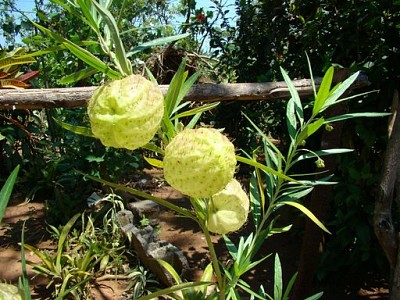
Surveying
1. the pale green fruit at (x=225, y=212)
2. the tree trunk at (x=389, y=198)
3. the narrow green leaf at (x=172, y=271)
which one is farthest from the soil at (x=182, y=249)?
the pale green fruit at (x=225, y=212)

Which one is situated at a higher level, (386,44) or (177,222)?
(386,44)

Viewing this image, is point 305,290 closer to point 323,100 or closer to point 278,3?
point 323,100

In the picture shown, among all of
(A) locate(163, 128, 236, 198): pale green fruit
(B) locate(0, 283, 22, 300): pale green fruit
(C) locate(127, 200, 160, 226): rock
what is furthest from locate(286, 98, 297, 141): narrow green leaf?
(C) locate(127, 200, 160, 226): rock

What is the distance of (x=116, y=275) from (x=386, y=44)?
196cm

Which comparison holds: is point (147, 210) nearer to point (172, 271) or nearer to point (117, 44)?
point (172, 271)

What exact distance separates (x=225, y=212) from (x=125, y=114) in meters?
0.21

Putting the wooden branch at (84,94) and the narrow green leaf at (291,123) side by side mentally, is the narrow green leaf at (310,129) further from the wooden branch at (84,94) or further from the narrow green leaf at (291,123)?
the wooden branch at (84,94)

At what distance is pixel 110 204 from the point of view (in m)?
3.02

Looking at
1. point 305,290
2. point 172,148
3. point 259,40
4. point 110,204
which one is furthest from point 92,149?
point 172,148

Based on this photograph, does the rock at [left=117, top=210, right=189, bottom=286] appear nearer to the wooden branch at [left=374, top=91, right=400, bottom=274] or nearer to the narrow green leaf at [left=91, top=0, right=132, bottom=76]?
the wooden branch at [left=374, top=91, right=400, bottom=274]

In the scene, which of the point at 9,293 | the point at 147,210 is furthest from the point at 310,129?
the point at 147,210

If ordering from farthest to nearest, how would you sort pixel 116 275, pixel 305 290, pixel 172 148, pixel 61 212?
pixel 61 212 < pixel 116 275 < pixel 305 290 < pixel 172 148

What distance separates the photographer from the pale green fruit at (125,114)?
391mm

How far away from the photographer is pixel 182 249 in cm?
282
